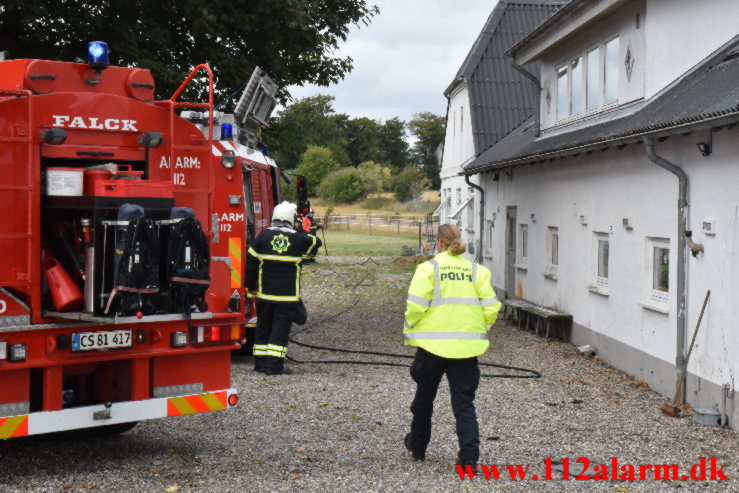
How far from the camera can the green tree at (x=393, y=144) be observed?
98900 mm

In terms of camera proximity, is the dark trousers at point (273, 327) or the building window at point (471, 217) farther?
the building window at point (471, 217)

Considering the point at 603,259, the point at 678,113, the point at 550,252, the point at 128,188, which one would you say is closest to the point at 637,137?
the point at 678,113

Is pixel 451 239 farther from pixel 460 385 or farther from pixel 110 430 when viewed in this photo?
pixel 110 430

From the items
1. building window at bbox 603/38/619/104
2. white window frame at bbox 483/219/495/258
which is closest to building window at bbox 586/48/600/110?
building window at bbox 603/38/619/104

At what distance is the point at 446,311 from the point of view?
275 inches

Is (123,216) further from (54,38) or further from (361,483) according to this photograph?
(54,38)

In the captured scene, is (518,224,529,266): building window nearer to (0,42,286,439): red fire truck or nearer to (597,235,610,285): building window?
(597,235,610,285): building window

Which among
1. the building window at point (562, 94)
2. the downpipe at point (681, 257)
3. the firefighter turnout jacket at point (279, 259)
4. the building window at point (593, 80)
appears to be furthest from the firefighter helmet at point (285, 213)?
the building window at point (562, 94)

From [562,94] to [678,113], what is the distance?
23.3ft

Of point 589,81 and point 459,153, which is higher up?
point 589,81

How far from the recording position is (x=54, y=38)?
559 inches

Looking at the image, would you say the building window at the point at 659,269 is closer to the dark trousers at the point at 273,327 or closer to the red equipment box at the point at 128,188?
the dark trousers at the point at 273,327

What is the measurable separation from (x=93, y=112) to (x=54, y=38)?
8.03 m

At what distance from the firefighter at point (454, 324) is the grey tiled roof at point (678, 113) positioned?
2.92 metres
